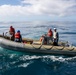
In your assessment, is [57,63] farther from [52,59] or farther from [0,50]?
[0,50]

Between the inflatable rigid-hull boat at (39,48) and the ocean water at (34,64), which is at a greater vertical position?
the inflatable rigid-hull boat at (39,48)

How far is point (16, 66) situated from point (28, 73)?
182 centimetres

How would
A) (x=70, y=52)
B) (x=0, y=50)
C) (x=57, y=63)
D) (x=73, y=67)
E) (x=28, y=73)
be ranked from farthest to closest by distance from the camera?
(x=0, y=50), (x=70, y=52), (x=57, y=63), (x=73, y=67), (x=28, y=73)

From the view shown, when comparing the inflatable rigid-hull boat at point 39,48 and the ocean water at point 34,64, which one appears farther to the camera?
the inflatable rigid-hull boat at point 39,48

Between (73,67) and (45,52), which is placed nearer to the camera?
(73,67)

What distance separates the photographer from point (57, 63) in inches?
728

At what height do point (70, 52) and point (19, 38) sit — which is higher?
point (19, 38)

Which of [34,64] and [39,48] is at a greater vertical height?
[39,48]

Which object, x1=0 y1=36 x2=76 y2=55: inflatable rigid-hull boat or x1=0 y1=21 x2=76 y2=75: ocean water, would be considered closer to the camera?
x1=0 y1=21 x2=76 y2=75: ocean water

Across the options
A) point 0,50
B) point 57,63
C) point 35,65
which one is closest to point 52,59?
point 57,63

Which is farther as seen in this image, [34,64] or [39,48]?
[39,48]

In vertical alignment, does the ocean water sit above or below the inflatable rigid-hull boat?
below

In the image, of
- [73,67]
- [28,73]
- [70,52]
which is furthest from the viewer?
[70,52]

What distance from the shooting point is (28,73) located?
15.8m
